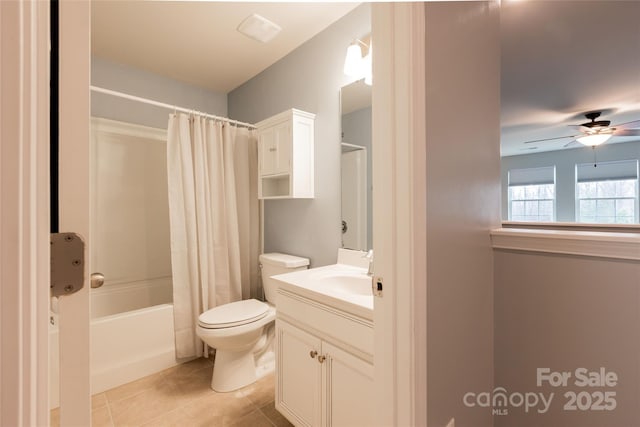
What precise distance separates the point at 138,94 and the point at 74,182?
2.68 metres

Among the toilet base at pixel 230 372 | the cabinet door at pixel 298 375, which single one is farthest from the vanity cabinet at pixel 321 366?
the toilet base at pixel 230 372

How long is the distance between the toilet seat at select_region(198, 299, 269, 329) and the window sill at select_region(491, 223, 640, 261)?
55.0 inches

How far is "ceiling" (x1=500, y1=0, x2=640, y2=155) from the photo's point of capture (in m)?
1.93

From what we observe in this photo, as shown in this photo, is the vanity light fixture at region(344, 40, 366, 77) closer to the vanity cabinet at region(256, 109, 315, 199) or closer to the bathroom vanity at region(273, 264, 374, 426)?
the vanity cabinet at region(256, 109, 315, 199)

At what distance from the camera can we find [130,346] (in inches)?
75.5

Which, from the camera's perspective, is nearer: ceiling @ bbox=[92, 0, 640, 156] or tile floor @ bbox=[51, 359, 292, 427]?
tile floor @ bbox=[51, 359, 292, 427]

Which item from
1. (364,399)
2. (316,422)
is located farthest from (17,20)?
(316,422)

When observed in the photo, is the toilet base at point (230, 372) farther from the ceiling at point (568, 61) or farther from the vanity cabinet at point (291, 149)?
the ceiling at point (568, 61)

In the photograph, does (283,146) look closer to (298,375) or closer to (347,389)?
(298,375)

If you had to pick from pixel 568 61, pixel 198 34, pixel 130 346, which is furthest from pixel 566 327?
pixel 198 34

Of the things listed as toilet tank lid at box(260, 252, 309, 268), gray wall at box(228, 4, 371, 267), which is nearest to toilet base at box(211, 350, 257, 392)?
toilet tank lid at box(260, 252, 309, 268)

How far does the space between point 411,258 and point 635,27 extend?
2.75m

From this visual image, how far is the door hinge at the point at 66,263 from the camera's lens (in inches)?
17.4

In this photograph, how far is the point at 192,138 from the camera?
7.20ft
